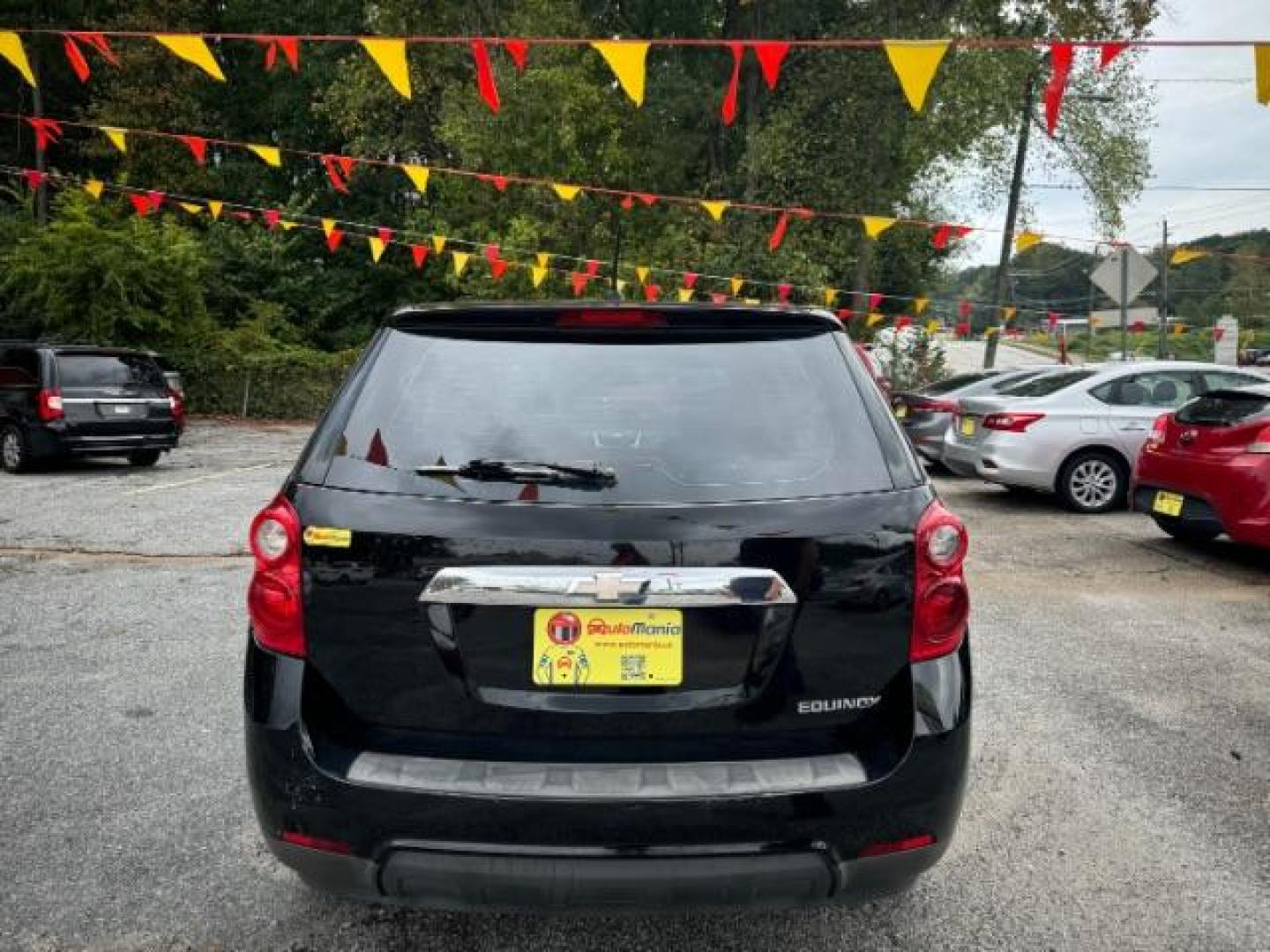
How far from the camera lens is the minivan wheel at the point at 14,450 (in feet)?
41.4

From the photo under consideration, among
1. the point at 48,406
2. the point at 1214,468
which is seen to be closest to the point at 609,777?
the point at 1214,468

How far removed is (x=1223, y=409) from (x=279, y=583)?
7483 mm

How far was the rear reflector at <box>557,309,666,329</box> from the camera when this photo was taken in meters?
2.50

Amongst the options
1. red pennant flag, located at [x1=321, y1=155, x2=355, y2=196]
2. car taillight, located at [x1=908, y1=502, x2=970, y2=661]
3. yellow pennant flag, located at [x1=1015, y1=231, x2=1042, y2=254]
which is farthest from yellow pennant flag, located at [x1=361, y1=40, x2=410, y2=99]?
yellow pennant flag, located at [x1=1015, y1=231, x2=1042, y2=254]

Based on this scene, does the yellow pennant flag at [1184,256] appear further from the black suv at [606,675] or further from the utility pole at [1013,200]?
the black suv at [606,675]

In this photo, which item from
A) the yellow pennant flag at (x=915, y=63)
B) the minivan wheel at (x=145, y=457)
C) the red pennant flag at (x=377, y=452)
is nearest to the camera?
the red pennant flag at (x=377, y=452)

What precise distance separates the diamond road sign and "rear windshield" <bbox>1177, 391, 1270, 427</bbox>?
1180 centimetres

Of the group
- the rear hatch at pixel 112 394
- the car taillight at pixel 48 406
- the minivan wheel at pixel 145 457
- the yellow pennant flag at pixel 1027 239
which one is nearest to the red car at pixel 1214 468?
the yellow pennant flag at pixel 1027 239

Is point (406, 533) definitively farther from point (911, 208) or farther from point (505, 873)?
point (911, 208)

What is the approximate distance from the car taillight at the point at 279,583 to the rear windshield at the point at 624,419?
0.47ft

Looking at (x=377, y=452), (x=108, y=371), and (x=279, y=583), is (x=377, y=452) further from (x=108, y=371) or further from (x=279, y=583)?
(x=108, y=371)

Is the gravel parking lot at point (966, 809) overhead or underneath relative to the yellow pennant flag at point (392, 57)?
underneath

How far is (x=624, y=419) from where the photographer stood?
7.66ft

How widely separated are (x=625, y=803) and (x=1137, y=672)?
4.01m
